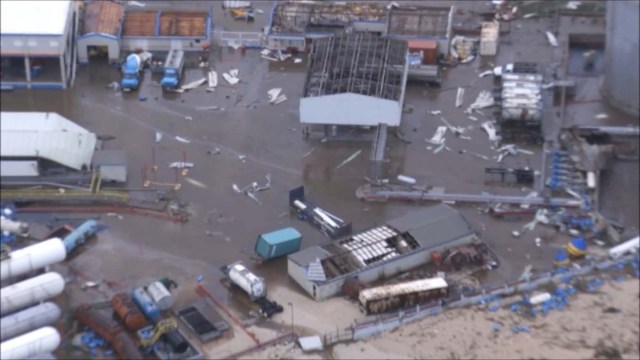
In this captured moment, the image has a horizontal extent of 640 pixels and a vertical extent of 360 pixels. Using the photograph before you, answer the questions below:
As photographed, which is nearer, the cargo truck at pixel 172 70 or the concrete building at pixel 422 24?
the cargo truck at pixel 172 70

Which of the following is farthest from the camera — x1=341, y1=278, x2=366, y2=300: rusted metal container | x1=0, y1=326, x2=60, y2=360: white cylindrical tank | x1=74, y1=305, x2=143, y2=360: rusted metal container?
x1=341, y1=278, x2=366, y2=300: rusted metal container

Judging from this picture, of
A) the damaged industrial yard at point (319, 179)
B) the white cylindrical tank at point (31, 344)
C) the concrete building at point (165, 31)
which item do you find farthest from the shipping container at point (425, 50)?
the white cylindrical tank at point (31, 344)

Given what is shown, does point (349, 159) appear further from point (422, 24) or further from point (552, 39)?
point (552, 39)

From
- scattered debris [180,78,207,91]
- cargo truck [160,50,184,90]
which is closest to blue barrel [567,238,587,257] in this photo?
scattered debris [180,78,207,91]

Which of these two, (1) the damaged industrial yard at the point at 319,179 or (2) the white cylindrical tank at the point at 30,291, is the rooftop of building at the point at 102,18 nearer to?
(1) the damaged industrial yard at the point at 319,179

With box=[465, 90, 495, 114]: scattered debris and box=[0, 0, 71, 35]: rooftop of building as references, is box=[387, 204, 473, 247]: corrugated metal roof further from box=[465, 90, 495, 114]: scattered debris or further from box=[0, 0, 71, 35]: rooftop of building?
box=[0, 0, 71, 35]: rooftop of building

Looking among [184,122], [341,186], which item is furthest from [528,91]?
[184,122]

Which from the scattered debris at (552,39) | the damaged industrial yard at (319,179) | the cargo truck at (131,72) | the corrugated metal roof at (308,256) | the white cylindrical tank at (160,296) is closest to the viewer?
the damaged industrial yard at (319,179)

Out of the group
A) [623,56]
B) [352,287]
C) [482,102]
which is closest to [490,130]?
[482,102]
